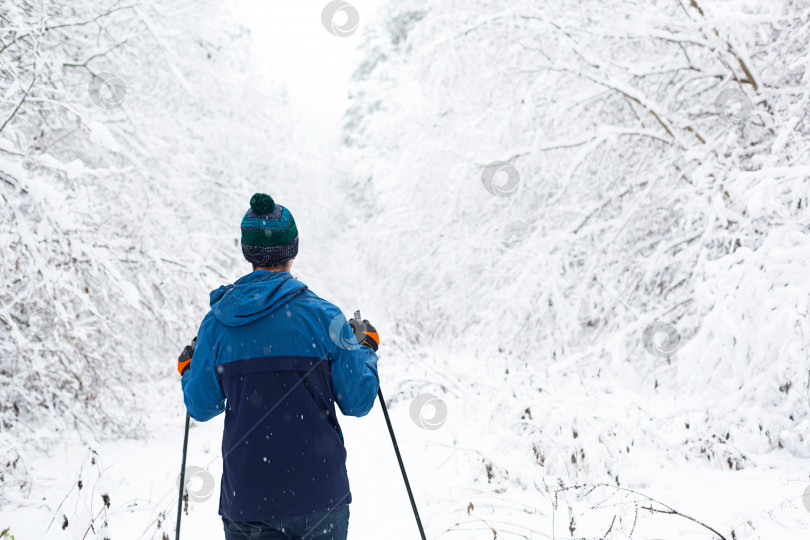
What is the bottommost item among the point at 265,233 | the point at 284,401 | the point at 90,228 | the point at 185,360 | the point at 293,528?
the point at 293,528

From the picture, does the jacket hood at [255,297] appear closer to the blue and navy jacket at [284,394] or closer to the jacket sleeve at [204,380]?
the blue and navy jacket at [284,394]

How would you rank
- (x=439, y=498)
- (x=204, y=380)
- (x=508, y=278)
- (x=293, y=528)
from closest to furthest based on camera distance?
(x=293, y=528) < (x=204, y=380) < (x=439, y=498) < (x=508, y=278)

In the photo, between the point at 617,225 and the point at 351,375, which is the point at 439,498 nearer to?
the point at 351,375

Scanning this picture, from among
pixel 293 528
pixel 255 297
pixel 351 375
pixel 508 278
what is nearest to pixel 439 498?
pixel 293 528

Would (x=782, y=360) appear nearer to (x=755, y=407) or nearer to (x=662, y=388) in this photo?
(x=755, y=407)

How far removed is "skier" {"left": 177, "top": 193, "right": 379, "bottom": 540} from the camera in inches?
75.4

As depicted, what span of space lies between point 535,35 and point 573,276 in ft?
9.70

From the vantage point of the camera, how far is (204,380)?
206 cm

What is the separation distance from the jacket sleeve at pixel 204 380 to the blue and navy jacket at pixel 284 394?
0.03m

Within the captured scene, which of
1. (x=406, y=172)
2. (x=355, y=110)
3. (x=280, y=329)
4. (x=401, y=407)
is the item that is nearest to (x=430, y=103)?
(x=406, y=172)

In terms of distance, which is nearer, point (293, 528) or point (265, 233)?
point (293, 528)

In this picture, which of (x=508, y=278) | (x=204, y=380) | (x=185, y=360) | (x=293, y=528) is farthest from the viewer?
(x=508, y=278)

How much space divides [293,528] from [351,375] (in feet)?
1.78

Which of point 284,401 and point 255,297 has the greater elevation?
point 255,297
